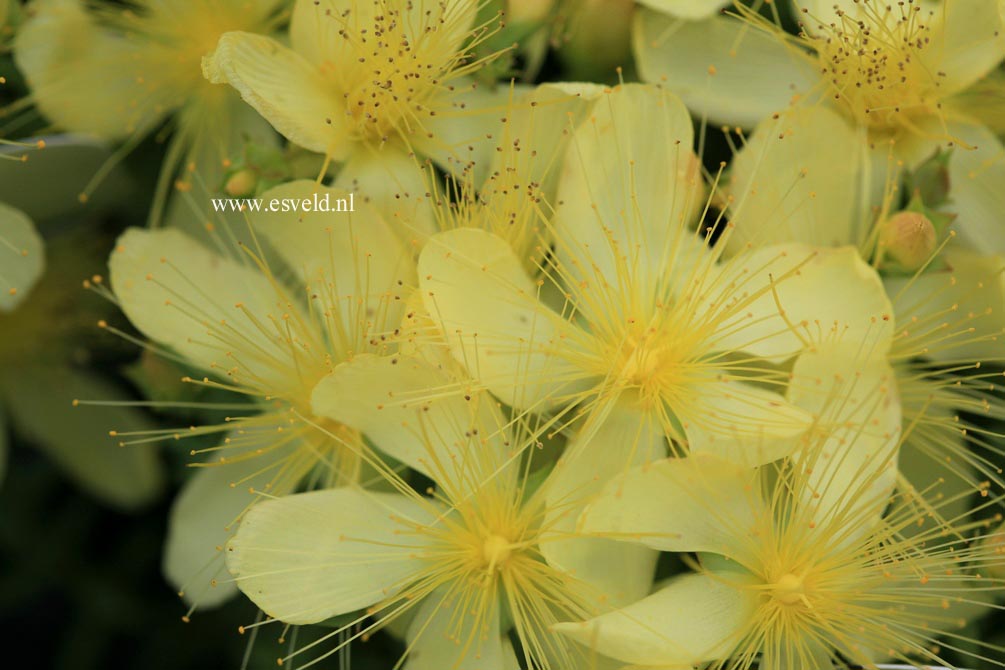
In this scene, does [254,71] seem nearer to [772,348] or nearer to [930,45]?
[772,348]

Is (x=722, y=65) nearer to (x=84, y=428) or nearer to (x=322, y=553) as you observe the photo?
(x=322, y=553)

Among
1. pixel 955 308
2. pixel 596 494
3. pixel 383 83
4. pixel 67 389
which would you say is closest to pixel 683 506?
pixel 596 494

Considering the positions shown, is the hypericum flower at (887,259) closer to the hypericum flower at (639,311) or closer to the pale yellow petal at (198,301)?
the hypericum flower at (639,311)

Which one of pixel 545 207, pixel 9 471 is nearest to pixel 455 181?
pixel 545 207

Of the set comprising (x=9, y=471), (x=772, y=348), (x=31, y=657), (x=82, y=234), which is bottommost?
(x=31, y=657)

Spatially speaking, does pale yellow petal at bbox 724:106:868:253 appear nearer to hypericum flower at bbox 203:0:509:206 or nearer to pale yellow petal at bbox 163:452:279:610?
hypericum flower at bbox 203:0:509:206
